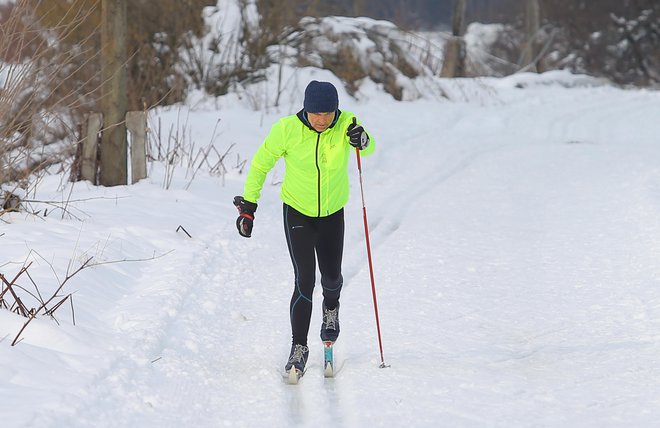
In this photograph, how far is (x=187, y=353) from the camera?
5.68 m

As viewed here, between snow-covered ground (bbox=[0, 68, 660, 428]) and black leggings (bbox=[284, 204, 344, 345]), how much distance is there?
35 cm

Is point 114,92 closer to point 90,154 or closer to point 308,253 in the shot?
point 90,154

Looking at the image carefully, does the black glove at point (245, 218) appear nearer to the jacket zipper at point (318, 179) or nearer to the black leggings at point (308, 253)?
the black leggings at point (308, 253)

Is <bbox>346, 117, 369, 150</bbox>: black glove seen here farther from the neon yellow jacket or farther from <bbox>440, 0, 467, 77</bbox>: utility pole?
<bbox>440, 0, 467, 77</bbox>: utility pole

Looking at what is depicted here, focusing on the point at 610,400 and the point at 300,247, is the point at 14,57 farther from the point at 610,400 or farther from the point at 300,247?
the point at 610,400

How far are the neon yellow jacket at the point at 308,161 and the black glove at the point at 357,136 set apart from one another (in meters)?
0.09

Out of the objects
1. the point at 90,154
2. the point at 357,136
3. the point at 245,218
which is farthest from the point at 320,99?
the point at 90,154

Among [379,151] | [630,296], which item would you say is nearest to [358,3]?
[379,151]

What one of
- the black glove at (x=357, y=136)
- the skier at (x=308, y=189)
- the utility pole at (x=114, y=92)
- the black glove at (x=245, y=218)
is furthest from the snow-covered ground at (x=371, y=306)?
the black glove at (x=357, y=136)

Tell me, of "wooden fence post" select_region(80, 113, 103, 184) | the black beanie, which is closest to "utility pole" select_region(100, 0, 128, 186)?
"wooden fence post" select_region(80, 113, 103, 184)

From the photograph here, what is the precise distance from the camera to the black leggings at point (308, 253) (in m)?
5.41

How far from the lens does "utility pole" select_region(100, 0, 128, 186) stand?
9227mm

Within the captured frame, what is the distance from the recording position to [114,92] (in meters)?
9.35

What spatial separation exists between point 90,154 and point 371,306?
4273 mm
